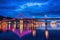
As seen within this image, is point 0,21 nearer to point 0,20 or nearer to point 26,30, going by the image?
point 0,20

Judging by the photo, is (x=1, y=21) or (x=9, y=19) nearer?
(x=9, y=19)

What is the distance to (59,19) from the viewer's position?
639 centimetres

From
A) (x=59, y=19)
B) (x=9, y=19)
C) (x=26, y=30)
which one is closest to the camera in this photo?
(x=59, y=19)

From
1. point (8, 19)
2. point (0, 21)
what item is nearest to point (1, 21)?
point (0, 21)

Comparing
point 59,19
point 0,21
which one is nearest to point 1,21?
point 0,21

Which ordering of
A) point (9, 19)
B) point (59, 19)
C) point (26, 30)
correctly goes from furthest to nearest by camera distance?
point (26, 30), point (9, 19), point (59, 19)

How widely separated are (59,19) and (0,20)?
326 cm

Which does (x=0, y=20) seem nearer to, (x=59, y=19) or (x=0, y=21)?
(x=0, y=21)

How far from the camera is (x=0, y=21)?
8086mm

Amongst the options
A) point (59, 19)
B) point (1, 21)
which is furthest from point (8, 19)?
point (59, 19)

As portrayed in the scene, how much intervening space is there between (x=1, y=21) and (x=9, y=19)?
3.00ft

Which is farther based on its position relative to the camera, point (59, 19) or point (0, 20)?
point (0, 20)

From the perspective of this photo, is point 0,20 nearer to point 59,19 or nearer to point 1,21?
point 1,21

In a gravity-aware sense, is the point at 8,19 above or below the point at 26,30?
above
